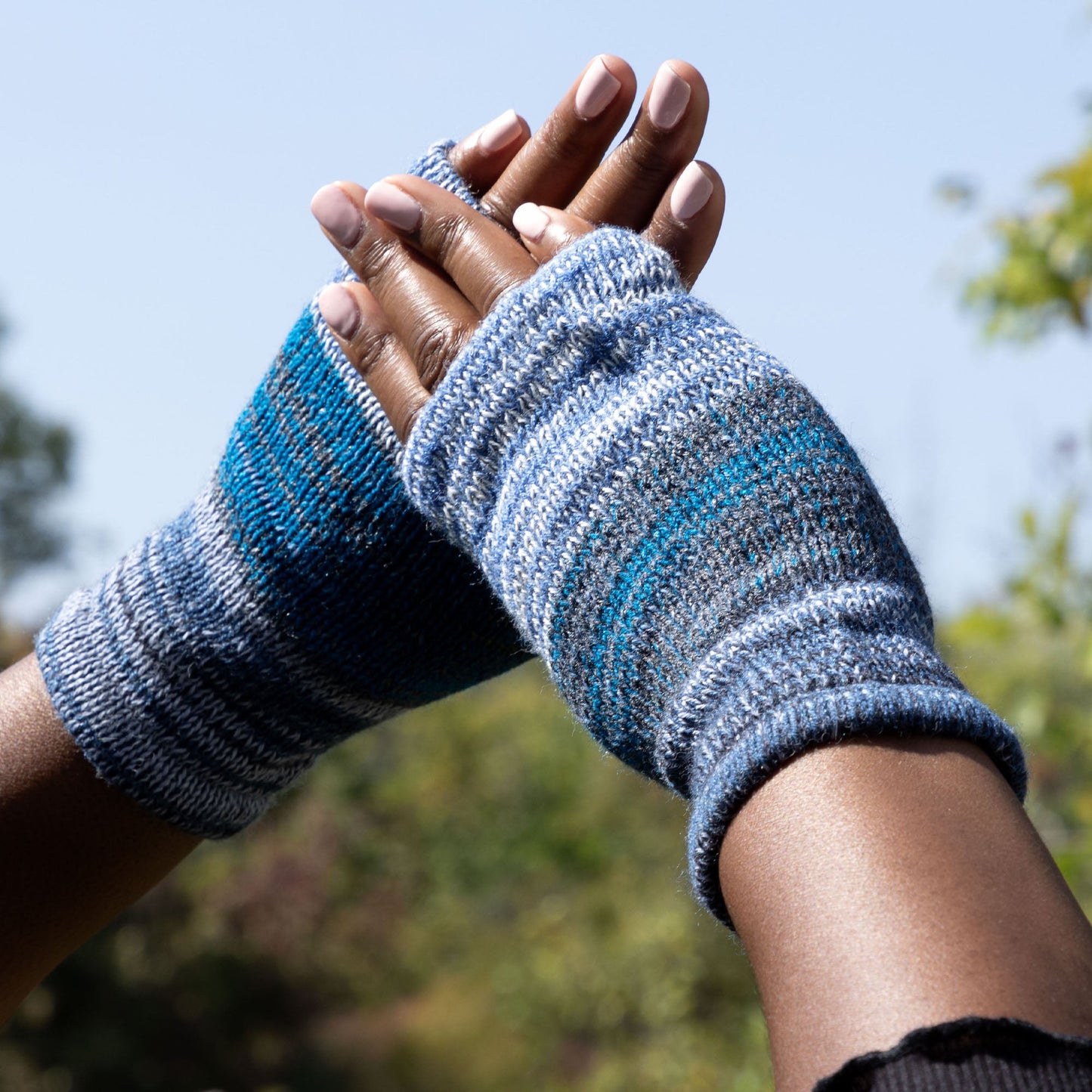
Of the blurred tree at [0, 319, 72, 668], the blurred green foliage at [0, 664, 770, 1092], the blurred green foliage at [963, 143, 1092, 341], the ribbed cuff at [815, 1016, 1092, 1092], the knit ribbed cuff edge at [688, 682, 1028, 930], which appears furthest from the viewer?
the blurred tree at [0, 319, 72, 668]

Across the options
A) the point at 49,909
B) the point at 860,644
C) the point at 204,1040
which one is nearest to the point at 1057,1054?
the point at 860,644

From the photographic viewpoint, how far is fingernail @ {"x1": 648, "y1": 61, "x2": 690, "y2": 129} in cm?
121

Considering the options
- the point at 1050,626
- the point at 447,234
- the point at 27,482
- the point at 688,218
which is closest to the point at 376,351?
the point at 447,234

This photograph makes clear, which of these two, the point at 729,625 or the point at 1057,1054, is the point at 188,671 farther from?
the point at 1057,1054

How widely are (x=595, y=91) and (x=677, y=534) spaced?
1.86 feet

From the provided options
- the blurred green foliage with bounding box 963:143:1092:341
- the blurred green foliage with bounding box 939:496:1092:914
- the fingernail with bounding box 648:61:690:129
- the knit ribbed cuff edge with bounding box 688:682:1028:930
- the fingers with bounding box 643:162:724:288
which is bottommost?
the blurred green foliage with bounding box 939:496:1092:914

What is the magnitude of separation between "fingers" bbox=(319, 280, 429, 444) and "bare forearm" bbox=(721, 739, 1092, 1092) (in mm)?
525

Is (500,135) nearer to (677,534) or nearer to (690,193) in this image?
(690,193)

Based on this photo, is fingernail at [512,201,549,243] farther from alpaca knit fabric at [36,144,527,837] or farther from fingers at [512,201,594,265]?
alpaca knit fabric at [36,144,527,837]

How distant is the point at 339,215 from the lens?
1.21 metres

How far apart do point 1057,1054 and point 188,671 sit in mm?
837

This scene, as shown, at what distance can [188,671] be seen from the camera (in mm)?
1185

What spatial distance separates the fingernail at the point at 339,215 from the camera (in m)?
1.21

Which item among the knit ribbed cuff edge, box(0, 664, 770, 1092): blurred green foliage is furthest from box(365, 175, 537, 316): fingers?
box(0, 664, 770, 1092): blurred green foliage
